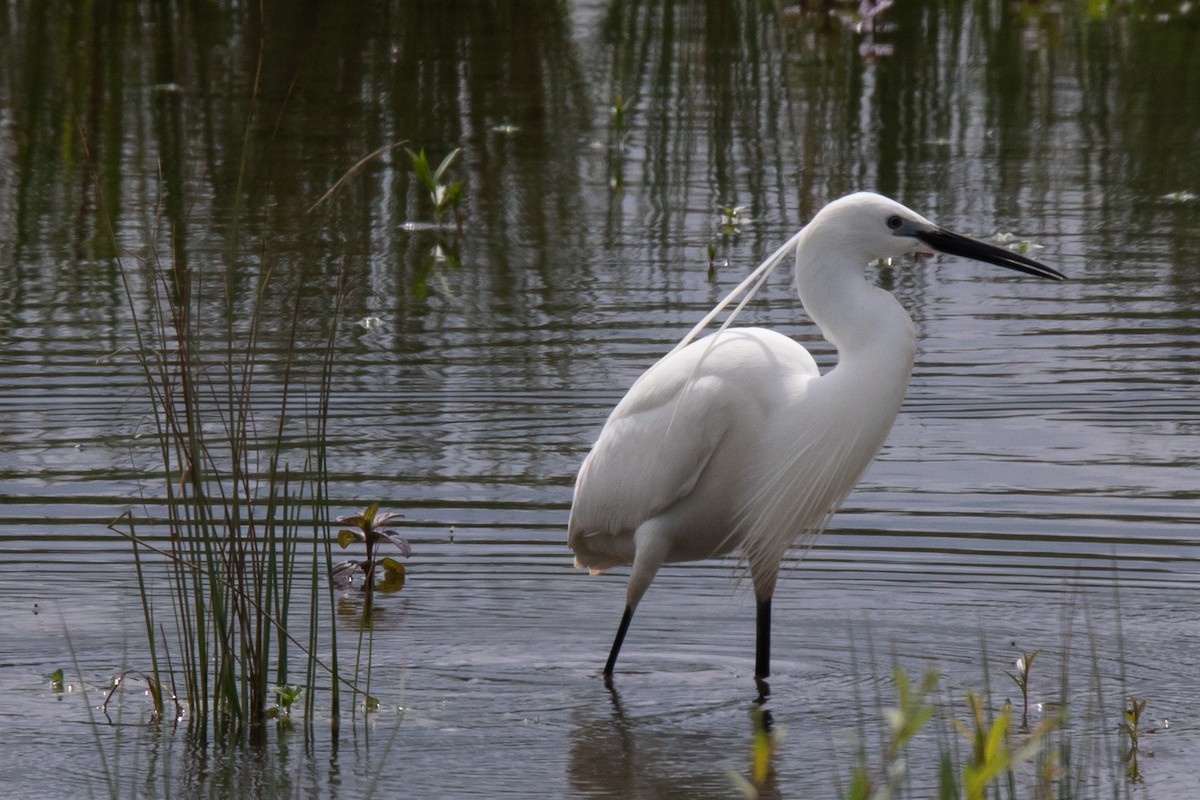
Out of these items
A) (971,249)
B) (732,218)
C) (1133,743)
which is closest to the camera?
(1133,743)

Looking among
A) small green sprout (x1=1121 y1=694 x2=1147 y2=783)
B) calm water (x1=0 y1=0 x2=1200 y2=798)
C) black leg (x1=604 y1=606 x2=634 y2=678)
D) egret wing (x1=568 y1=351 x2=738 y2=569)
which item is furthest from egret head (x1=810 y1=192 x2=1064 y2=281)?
small green sprout (x1=1121 y1=694 x2=1147 y2=783)

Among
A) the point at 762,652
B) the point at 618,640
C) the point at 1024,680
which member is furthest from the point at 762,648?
the point at 1024,680

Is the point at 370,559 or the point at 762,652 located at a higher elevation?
the point at 370,559

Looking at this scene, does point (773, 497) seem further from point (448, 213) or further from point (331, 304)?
point (448, 213)

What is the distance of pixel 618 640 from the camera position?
4746 mm

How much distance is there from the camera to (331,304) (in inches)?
319

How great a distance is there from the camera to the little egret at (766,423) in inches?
180

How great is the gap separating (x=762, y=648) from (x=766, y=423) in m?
A: 0.58

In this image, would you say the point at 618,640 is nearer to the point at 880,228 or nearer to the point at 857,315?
the point at 857,315

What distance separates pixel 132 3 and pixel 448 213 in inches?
355

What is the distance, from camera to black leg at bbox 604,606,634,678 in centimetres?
473

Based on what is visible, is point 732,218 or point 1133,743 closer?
point 1133,743

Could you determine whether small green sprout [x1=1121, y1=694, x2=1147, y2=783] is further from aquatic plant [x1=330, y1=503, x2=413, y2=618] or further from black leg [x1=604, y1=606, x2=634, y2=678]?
aquatic plant [x1=330, y1=503, x2=413, y2=618]

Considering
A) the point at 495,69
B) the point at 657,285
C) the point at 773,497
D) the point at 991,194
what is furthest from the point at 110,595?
the point at 495,69
